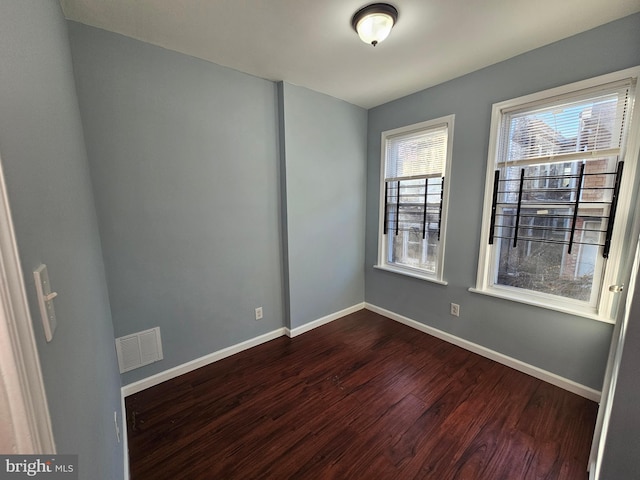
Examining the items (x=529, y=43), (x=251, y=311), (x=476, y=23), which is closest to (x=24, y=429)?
(x=251, y=311)

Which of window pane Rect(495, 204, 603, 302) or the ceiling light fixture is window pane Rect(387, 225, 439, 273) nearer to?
window pane Rect(495, 204, 603, 302)

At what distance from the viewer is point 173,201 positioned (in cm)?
204

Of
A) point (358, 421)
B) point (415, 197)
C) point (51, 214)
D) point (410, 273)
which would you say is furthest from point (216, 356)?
point (415, 197)

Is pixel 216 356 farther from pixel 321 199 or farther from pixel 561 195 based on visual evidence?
pixel 561 195

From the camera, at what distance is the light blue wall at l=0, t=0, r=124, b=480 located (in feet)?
1.53

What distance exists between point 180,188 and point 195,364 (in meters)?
1.50

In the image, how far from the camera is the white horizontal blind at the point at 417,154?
2648mm

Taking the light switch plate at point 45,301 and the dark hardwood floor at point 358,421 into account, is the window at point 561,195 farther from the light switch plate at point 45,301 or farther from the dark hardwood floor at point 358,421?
the light switch plate at point 45,301

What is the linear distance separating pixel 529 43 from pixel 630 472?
250cm

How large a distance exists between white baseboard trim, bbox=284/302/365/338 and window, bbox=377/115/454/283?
0.68m

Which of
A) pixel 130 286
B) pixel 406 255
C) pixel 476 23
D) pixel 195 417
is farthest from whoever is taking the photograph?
pixel 406 255

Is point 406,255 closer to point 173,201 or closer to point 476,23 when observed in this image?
point 476,23

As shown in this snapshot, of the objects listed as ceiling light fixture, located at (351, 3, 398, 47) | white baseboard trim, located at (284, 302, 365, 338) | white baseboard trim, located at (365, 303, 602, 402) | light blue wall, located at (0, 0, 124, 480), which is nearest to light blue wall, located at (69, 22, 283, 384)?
white baseboard trim, located at (284, 302, 365, 338)

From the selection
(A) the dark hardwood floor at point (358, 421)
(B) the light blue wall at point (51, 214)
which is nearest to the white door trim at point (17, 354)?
(B) the light blue wall at point (51, 214)
